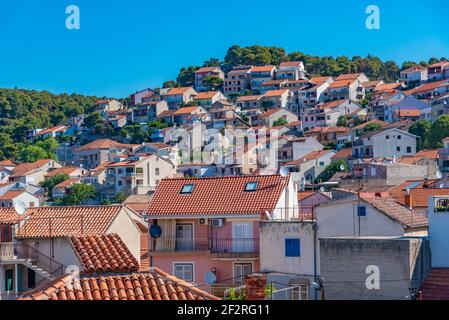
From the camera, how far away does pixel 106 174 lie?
65625mm

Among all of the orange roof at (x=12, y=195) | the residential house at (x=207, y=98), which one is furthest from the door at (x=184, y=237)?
the residential house at (x=207, y=98)

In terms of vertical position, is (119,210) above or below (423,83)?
below

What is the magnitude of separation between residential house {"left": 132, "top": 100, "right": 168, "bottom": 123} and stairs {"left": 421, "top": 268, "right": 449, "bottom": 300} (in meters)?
82.5

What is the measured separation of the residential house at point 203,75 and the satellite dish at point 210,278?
91465 mm

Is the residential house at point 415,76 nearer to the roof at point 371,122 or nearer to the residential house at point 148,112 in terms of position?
the roof at point 371,122

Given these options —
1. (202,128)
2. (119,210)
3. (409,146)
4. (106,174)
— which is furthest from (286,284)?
(202,128)

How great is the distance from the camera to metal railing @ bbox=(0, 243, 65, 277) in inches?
555

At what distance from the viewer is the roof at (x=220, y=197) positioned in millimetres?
17312

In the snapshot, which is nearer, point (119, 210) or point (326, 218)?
point (326, 218)

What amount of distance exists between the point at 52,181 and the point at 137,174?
26.8ft

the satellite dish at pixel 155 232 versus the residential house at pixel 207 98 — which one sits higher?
the residential house at pixel 207 98

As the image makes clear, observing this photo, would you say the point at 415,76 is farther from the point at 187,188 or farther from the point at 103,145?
the point at 187,188
